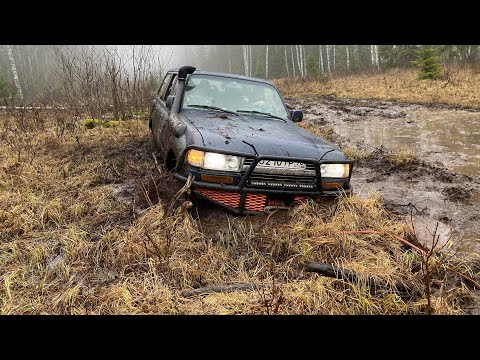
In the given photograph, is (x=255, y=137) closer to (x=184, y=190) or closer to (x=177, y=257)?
(x=184, y=190)

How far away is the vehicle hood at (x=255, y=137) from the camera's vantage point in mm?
3287

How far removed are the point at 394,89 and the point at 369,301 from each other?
61.9 feet

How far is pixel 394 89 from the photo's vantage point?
18.7 metres

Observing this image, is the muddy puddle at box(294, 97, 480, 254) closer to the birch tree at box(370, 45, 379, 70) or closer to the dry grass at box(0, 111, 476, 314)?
the dry grass at box(0, 111, 476, 314)

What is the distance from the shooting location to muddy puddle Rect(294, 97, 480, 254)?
409 cm

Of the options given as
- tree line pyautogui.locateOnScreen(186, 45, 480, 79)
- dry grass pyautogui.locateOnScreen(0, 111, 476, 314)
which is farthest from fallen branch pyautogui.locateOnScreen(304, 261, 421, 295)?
tree line pyautogui.locateOnScreen(186, 45, 480, 79)

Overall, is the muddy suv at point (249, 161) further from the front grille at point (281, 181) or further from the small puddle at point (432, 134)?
the small puddle at point (432, 134)

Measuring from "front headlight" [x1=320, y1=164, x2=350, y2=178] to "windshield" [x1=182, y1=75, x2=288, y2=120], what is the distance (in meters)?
1.49

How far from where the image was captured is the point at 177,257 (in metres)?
2.86

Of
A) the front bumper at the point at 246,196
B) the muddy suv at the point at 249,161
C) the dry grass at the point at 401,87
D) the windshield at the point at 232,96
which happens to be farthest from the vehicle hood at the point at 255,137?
the dry grass at the point at 401,87

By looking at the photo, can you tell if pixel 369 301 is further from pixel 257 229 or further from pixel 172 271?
pixel 172 271

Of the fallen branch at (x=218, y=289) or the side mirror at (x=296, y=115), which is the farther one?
the side mirror at (x=296, y=115)

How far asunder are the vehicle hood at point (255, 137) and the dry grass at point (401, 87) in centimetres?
1264
